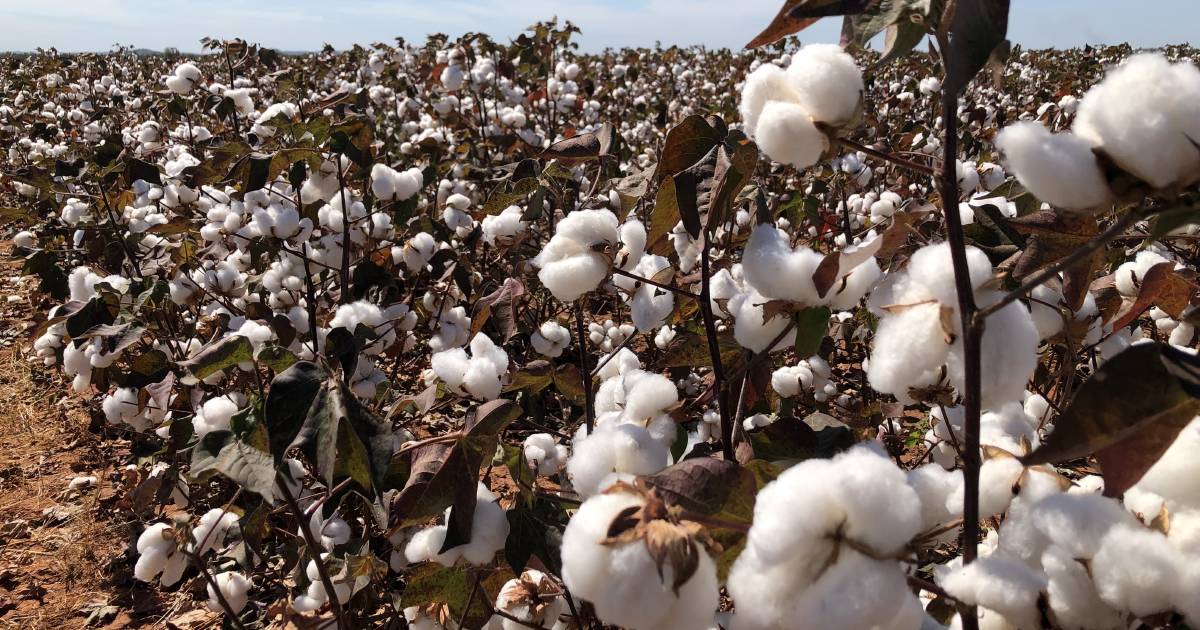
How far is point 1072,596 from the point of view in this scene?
→ 719 millimetres

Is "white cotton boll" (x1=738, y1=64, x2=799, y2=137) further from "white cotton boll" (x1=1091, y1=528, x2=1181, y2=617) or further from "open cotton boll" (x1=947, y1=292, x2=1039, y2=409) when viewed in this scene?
"white cotton boll" (x1=1091, y1=528, x2=1181, y2=617)

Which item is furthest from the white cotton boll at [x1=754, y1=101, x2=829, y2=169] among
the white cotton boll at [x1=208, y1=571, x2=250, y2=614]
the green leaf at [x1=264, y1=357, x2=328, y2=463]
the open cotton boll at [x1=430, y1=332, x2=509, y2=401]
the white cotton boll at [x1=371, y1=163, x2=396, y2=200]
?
the white cotton boll at [x1=371, y1=163, x2=396, y2=200]

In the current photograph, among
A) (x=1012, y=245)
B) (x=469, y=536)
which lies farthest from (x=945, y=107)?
(x=469, y=536)

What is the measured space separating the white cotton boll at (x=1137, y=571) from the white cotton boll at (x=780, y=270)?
41 cm

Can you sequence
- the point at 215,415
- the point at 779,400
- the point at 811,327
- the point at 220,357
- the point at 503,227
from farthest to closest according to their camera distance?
the point at 779,400, the point at 503,227, the point at 215,415, the point at 220,357, the point at 811,327

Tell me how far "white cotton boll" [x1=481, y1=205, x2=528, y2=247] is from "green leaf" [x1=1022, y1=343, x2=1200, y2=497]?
1.75 metres

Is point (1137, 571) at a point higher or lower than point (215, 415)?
higher

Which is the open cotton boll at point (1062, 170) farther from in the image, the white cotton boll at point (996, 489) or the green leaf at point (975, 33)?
the white cotton boll at point (996, 489)

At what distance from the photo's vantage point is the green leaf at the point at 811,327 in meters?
1.00

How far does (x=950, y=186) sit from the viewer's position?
2.33 ft

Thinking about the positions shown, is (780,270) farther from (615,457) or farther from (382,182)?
(382,182)

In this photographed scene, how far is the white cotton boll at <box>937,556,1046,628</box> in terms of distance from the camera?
0.70 m

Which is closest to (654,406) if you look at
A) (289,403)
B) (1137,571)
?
(289,403)

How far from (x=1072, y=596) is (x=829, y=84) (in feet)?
1.70
